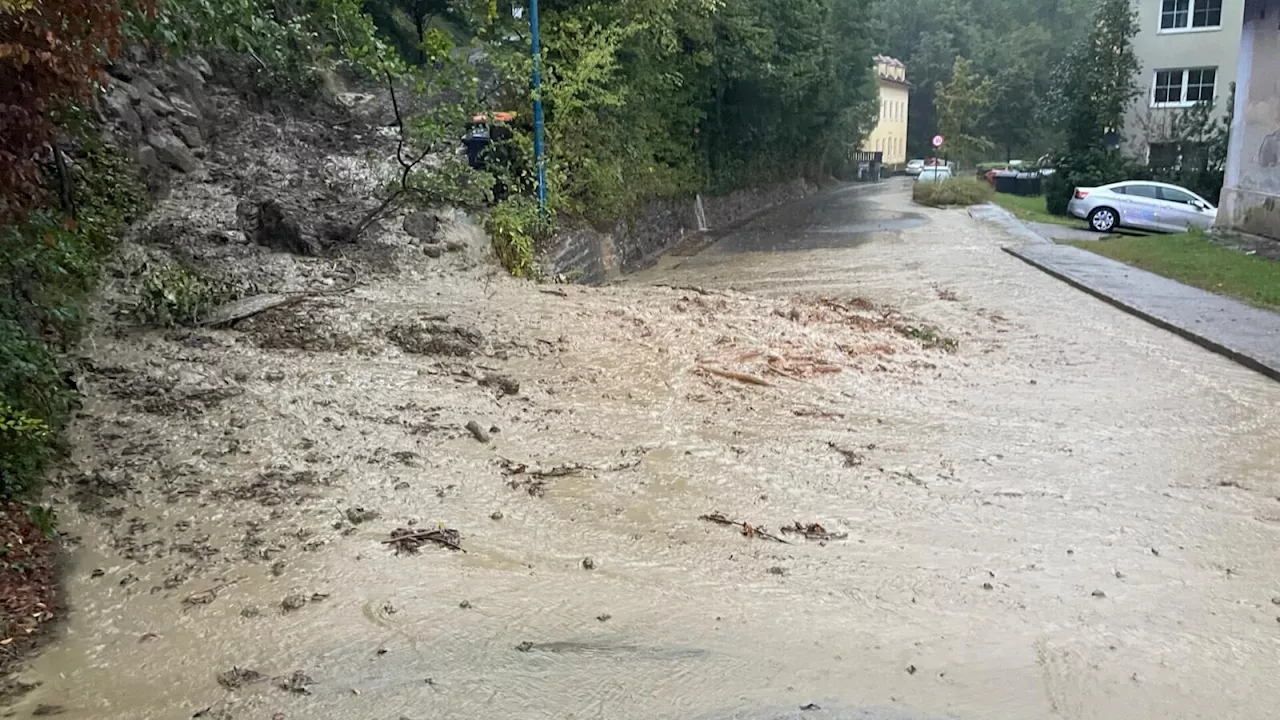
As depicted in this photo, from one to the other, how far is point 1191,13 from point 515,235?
2965 centimetres

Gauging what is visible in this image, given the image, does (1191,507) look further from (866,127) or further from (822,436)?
(866,127)

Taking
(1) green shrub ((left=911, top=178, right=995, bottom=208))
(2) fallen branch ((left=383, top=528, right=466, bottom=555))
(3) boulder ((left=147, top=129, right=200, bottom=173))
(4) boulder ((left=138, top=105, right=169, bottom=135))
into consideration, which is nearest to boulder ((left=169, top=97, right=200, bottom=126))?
(4) boulder ((left=138, top=105, right=169, bottom=135))

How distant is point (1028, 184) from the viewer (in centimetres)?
4231

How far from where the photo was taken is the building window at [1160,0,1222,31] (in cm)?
3247

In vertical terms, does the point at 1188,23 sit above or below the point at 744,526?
above

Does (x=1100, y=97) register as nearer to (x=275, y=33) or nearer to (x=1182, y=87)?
(x=1182, y=87)

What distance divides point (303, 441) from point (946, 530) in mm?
4202

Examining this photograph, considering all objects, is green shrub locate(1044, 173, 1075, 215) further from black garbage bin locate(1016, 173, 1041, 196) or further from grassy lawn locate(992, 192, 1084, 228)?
black garbage bin locate(1016, 173, 1041, 196)

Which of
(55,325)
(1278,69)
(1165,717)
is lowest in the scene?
(1165,717)

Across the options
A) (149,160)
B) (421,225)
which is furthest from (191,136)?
(421,225)

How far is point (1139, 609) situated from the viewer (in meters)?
4.76

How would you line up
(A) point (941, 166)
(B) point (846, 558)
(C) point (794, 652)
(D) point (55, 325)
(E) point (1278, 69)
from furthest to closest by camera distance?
(A) point (941, 166) < (E) point (1278, 69) < (D) point (55, 325) < (B) point (846, 558) < (C) point (794, 652)

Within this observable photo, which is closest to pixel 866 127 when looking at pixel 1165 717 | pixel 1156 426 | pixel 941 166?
pixel 941 166

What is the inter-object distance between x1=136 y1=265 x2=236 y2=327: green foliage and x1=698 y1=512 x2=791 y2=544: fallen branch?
16.8 ft
